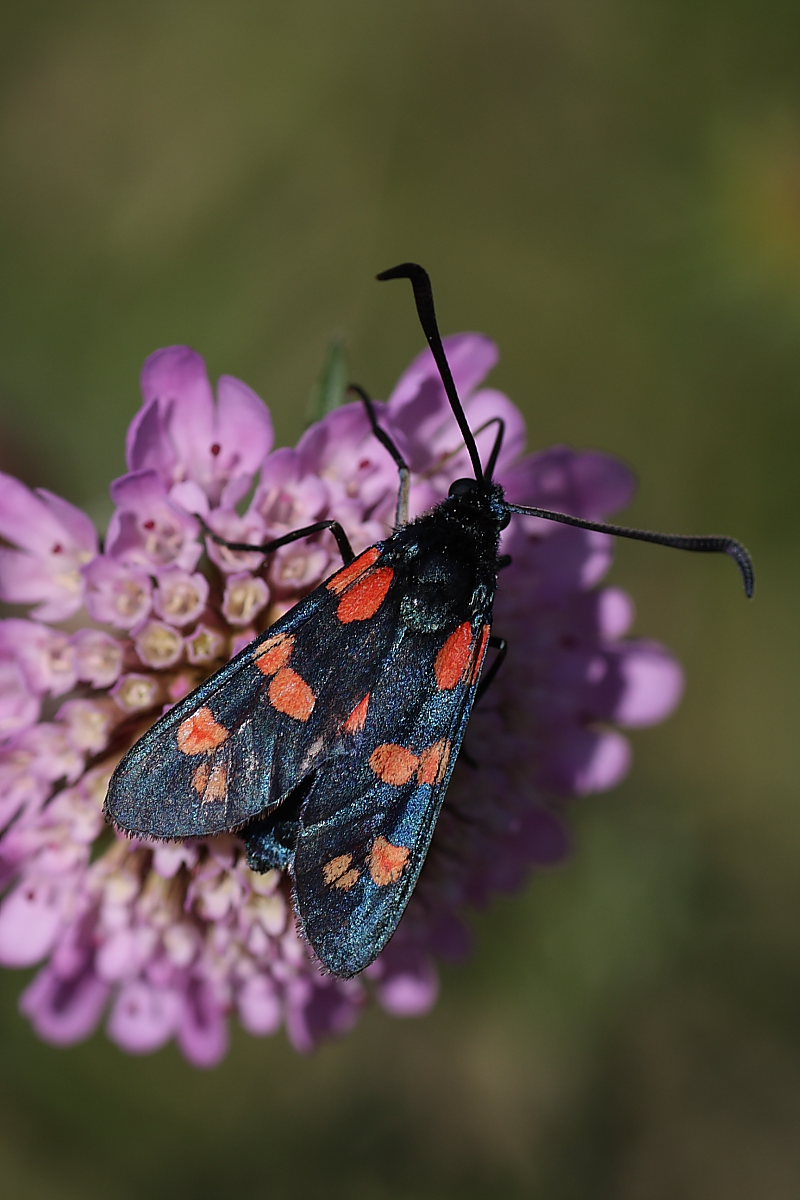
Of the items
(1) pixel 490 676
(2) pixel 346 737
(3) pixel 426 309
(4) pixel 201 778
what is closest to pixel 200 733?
(4) pixel 201 778

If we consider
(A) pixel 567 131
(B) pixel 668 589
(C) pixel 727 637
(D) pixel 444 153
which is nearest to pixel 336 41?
(D) pixel 444 153

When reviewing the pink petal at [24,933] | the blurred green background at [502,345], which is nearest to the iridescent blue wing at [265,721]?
the pink petal at [24,933]

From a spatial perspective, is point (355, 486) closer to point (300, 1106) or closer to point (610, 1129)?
point (300, 1106)

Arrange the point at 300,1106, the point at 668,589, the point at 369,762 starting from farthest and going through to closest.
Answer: the point at 668,589 → the point at 300,1106 → the point at 369,762

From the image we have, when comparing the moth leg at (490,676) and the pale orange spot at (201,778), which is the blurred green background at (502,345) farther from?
the pale orange spot at (201,778)

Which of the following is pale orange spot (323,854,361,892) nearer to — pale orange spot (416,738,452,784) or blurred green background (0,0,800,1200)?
pale orange spot (416,738,452,784)

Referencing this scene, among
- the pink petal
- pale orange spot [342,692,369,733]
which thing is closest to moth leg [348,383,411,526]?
pale orange spot [342,692,369,733]
